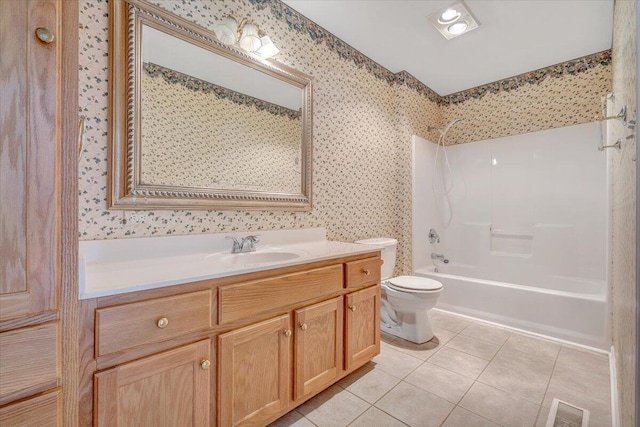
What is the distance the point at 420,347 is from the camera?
7.00 feet

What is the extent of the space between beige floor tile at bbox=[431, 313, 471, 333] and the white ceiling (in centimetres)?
247

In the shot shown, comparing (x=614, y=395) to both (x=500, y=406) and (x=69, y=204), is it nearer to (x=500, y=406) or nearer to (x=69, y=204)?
(x=500, y=406)

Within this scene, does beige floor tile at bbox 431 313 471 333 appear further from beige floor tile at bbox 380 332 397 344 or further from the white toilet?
beige floor tile at bbox 380 332 397 344

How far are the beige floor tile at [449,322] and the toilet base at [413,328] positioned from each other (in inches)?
11.4

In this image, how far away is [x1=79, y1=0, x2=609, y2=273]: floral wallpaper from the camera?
46.9 inches

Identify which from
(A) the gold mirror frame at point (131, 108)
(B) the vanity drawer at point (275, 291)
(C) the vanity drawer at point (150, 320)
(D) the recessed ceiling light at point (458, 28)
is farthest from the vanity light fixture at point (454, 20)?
(C) the vanity drawer at point (150, 320)

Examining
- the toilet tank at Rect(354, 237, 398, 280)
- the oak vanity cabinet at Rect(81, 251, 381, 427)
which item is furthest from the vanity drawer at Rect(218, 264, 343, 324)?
the toilet tank at Rect(354, 237, 398, 280)

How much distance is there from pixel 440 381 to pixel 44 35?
7.46 ft

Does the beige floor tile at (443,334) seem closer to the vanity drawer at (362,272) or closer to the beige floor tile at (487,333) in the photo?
the beige floor tile at (487,333)

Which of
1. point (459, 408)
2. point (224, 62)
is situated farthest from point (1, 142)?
point (459, 408)

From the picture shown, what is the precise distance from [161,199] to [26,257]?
743 mm

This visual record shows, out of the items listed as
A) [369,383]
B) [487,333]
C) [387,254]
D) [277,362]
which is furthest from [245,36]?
[487,333]

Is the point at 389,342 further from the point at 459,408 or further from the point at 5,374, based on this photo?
the point at 5,374

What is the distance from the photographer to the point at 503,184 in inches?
119
